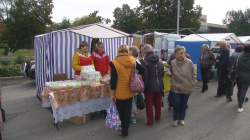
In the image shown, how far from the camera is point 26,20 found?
71.1 ft

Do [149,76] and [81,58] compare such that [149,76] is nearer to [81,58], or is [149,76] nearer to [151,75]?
[151,75]

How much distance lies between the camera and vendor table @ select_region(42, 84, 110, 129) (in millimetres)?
3715

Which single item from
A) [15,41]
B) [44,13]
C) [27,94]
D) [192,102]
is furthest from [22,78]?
[15,41]

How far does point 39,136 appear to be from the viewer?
12.1 feet

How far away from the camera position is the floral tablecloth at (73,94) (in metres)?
3.67

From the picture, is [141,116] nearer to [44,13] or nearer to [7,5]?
[44,13]

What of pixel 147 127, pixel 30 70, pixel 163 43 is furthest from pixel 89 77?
pixel 163 43

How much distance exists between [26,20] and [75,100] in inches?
845

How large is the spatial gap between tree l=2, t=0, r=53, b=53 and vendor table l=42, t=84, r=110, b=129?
2098cm

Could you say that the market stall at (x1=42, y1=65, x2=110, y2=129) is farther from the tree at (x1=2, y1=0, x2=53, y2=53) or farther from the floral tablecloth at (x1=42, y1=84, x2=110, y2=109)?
the tree at (x1=2, y1=0, x2=53, y2=53)

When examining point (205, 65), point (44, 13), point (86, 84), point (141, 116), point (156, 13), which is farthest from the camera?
point (156, 13)

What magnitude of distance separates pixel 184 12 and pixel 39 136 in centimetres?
2522

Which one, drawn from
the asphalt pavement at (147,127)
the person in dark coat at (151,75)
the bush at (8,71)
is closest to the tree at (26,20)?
the bush at (8,71)

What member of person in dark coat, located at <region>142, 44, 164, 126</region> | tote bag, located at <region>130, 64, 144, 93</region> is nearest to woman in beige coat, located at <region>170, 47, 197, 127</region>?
person in dark coat, located at <region>142, 44, 164, 126</region>
